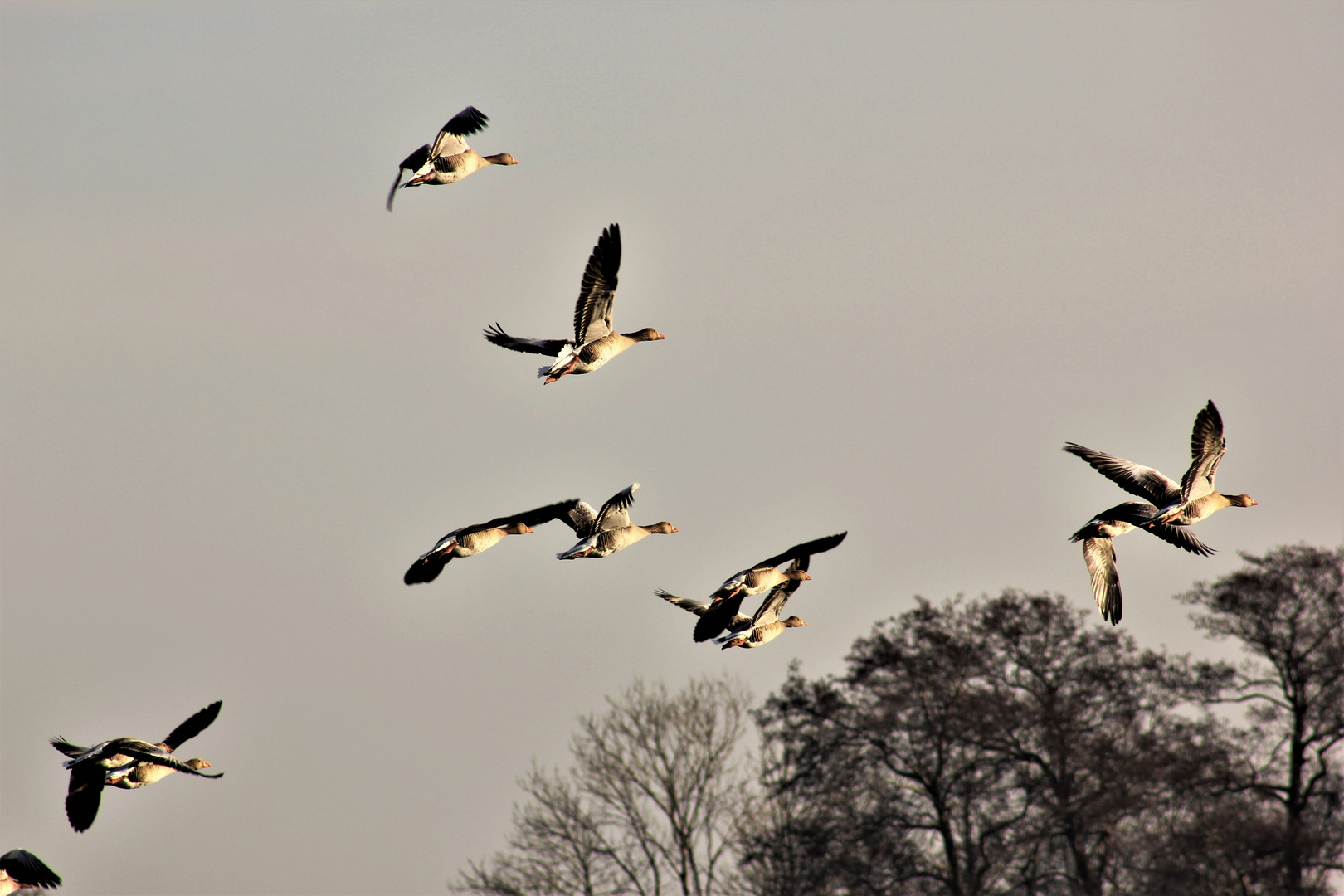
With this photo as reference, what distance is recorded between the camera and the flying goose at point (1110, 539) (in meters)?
18.7

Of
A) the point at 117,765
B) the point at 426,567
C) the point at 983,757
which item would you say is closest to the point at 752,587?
the point at 426,567

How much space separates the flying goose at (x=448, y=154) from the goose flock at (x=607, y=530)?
0.05 feet

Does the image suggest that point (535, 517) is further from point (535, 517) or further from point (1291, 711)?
point (1291, 711)

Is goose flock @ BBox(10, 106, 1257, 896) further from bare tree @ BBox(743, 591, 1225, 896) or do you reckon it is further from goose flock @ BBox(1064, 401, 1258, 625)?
bare tree @ BBox(743, 591, 1225, 896)

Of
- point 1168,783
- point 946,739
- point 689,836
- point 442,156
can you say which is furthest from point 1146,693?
point 442,156

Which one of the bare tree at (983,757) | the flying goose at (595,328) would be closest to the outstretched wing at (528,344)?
the flying goose at (595,328)

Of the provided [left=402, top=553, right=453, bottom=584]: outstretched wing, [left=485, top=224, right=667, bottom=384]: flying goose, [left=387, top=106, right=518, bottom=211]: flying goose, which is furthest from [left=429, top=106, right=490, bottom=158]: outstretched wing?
[left=402, top=553, right=453, bottom=584]: outstretched wing

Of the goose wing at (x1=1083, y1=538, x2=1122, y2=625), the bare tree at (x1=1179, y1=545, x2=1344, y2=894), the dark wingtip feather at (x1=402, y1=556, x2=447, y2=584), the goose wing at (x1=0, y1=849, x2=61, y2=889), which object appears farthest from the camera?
the bare tree at (x1=1179, y1=545, x2=1344, y2=894)

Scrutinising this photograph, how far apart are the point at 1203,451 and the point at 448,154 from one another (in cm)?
965

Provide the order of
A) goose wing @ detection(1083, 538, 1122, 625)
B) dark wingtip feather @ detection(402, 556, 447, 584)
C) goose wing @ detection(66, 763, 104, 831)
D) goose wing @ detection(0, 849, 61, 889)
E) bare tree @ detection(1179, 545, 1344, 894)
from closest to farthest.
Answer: goose wing @ detection(0, 849, 61, 889) < goose wing @ detection(66, 763, 104, 831) < dark wingtip feather @ detection(402, 556, 447, 584) < goose wing @ detection(1083, 538, 1122, 625) < bare tree @ detection(1179, 545, 1344, 894)

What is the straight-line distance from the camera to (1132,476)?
19.3m

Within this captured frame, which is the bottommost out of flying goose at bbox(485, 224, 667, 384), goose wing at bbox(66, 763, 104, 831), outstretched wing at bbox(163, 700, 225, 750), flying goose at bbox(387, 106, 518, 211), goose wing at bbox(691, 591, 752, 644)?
goose wing at bbox(66, 763, 104, 831)

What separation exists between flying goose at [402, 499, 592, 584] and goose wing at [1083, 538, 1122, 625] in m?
6.14

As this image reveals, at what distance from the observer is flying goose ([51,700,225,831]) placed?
17781 millimetres
